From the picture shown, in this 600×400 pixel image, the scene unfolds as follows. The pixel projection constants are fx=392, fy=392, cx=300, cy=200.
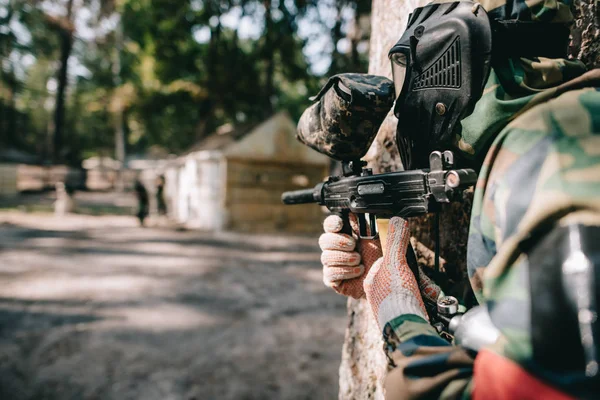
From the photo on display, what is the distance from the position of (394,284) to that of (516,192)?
22.6 inches

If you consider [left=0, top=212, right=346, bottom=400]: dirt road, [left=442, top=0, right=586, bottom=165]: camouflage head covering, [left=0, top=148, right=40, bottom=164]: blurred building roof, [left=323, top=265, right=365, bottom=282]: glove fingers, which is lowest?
[left=0, top=212, right=346, bottom=400]: dirt road

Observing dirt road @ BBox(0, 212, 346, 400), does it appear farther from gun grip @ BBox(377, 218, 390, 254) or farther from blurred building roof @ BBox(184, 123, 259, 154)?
blurred building roof @ BBox(184, 123, 259, 154)

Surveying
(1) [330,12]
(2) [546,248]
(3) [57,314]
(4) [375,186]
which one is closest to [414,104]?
(4) [375,186]

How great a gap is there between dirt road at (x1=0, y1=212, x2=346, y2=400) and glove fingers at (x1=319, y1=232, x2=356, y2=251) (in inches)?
95.0

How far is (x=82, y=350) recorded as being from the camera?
13.5ft

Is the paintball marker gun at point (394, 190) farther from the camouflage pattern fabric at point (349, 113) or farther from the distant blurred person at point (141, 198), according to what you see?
the distant blurred person at point (141, 198)

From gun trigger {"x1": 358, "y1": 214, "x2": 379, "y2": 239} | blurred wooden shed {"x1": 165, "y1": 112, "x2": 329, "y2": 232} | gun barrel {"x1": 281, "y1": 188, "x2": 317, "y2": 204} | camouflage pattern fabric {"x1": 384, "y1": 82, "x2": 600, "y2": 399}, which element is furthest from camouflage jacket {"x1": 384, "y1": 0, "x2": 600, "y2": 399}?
blurred wooden shed {"x1": 165, "y1": 112, "x2": 329, "y2": 232}

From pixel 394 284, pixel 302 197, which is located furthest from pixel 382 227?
pixel 302 197

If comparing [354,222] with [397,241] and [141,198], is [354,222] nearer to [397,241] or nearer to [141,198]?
[397,241]

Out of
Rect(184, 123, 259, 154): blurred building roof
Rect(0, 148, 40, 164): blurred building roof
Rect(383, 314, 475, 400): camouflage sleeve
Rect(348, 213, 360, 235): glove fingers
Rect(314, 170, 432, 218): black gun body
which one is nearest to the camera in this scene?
Rect(383, 314, 475, 400): camouflage sleeve

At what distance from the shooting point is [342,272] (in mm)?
1558

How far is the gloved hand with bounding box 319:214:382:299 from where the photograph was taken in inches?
61.5

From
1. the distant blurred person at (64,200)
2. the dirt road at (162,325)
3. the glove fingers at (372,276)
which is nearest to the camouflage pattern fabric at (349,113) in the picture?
the glove fingers at (372,276)

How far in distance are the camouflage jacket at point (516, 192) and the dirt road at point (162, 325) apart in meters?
2.85
